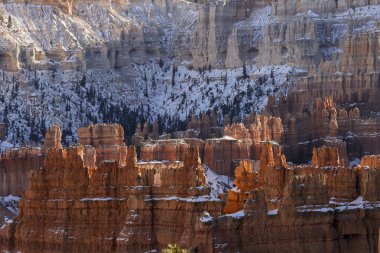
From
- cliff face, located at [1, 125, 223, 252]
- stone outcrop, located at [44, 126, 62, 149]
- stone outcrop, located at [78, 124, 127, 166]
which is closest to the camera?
cliff face, located at [1, 125, 223, 252]

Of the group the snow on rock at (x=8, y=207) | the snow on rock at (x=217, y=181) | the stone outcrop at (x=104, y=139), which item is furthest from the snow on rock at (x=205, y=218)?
the stone outcrop at (x=104, y=139)

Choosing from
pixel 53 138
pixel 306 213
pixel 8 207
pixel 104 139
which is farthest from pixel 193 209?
pixel 53 138

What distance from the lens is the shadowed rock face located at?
88625 mm

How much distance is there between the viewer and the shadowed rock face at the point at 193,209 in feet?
291

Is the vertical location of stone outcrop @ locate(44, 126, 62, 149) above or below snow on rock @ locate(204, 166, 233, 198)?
above

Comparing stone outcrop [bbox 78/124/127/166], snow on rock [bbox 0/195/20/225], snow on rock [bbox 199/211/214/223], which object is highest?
stone outcrop [bbox 78/124/127/166]

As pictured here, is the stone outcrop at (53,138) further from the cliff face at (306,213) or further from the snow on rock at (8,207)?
the cliff face at (306,213)

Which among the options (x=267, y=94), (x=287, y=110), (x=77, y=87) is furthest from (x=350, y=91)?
(x=77, y=87)

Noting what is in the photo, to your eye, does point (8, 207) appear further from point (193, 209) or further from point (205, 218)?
point (205, 218)

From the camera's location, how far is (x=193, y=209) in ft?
299

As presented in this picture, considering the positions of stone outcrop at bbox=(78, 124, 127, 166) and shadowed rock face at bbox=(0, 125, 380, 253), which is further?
stone outcrop at bbox=(78, 124, 127, 166)

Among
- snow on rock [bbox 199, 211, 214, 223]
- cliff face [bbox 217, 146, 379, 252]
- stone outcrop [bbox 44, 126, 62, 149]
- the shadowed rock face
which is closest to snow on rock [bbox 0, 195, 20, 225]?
stone outcrop [bbox 44, 126, 62, 149]

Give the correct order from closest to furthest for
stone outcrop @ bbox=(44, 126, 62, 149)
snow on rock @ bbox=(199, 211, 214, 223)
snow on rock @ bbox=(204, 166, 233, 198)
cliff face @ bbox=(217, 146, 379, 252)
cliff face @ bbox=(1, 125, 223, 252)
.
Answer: snow on rock @ bbox=(199, 211, 214, 223) < cliff face @ bbox=(217, 146, 379, 252) < cliff face @ bbox=(1, 125, 223, 252) < snow on rock @ bbox=(204, 166, 233, 198) < stone outcrop @ bbox=(44, 126, 62, 149)

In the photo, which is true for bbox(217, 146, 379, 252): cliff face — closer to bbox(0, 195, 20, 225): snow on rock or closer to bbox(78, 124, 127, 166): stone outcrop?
bbox(0, 195, 20, 225): snow on rock
